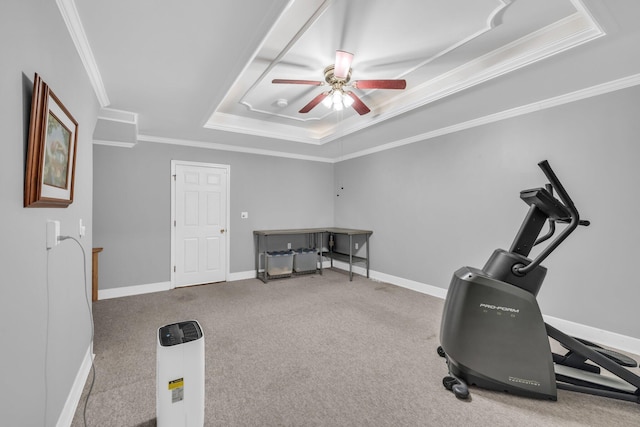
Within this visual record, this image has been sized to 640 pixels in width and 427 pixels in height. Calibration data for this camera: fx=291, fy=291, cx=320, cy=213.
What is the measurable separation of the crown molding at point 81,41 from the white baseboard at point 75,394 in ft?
7.20

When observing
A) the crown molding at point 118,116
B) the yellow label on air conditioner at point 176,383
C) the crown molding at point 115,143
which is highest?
the crown molding at point 118,116

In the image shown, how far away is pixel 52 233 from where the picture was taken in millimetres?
1452

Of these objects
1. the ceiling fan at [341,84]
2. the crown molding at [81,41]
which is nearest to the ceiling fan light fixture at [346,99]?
the ceiling fan at [341,84]

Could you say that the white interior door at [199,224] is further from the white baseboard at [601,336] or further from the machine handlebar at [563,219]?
the white baseboard at [601,336]

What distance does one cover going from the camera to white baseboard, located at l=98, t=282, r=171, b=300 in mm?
4105

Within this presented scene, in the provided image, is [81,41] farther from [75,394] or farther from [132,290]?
[132,290]

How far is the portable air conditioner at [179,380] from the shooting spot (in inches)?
59.9

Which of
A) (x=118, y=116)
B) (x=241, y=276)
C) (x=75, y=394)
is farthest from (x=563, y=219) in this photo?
(x=241, y=276)

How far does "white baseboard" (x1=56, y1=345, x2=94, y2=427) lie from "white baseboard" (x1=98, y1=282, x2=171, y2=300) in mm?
2130

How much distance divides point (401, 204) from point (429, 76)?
2.15m

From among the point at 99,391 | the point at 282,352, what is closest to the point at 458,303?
the point at 282,352

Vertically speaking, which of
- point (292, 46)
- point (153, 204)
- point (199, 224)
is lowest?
point (199, 224)

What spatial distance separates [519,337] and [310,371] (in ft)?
4.92

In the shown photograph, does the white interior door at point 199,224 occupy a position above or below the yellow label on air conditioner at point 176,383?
above
